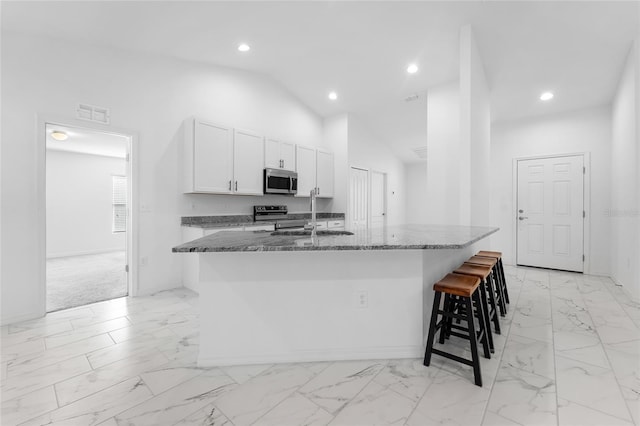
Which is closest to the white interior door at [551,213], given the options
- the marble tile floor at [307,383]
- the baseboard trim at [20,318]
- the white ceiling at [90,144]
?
the marble tile floor at [307,383]

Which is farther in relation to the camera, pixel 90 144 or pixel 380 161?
pixel 380 161

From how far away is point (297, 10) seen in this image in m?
3.29

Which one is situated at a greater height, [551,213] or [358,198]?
[358,198]

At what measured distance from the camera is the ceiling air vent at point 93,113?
3148 mm

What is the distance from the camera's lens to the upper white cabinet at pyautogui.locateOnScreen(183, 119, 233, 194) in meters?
3.78

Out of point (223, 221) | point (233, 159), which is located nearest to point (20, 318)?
point (223, 221)

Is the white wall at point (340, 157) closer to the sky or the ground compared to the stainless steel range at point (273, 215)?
closer to the sky

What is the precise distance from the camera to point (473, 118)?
3.44 m

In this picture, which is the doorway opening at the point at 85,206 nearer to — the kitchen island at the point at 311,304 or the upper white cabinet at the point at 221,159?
the upper white cabinet at the point at 221,159

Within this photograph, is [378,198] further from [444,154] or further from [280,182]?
[280,182]

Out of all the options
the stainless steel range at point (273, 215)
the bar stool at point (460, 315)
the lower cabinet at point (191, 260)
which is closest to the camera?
the bar stool at point (460, 315)

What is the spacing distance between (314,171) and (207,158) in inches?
81.4

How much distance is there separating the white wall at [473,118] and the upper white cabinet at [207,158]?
300 centimetres

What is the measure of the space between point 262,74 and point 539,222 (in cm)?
522
